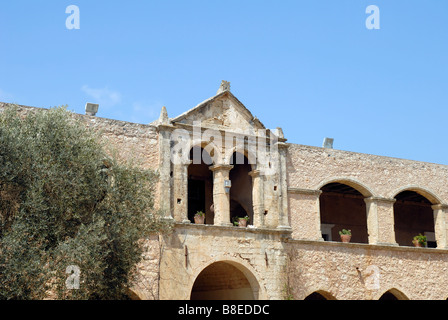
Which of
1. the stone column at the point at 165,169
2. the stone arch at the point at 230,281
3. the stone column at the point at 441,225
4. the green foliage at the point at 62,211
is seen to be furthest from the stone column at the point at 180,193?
the stone column at the point at 441,225

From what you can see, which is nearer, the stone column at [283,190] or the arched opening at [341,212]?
the stone column at [283,190]

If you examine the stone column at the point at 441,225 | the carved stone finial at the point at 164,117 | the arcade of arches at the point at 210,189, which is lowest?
the stone column at the point at 441,225

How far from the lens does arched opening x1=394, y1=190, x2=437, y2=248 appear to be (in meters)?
23.0

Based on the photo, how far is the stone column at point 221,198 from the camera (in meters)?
16.6

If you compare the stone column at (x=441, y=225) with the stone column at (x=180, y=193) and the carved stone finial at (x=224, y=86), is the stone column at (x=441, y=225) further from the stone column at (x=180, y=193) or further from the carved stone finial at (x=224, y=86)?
the stone column at (x=180, y=193)

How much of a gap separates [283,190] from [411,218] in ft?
26.4

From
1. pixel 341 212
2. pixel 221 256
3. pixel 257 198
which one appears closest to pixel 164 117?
pixel 257 198

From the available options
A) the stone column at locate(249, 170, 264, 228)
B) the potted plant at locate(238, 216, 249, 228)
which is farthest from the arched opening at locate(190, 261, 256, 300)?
the stone column at locate(249, 170, 264, 228)

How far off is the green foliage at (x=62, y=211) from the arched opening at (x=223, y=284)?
4781 millimetres

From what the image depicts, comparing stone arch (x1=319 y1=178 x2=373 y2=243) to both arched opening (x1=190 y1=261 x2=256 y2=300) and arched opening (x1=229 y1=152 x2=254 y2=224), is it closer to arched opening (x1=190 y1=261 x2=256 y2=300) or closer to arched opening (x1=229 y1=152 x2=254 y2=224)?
arched opening (x1=229 y1=152 x2=254 y2=224)

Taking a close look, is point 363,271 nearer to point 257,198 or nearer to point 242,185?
point 257,198

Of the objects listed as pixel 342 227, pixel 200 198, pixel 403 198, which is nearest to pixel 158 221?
pixel 200 198

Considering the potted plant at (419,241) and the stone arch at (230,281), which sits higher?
the potted plant at (419,241)

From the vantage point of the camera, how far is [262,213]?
17141 millimetres
